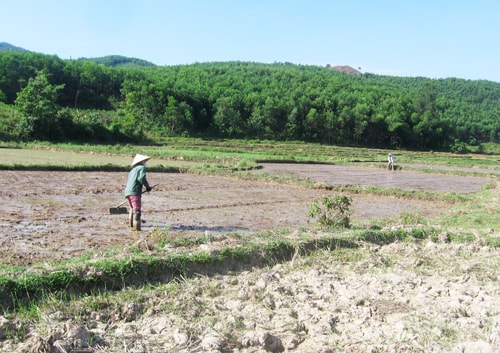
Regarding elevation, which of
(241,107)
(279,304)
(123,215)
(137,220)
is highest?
(241,107)

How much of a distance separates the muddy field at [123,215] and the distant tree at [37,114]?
1731cm

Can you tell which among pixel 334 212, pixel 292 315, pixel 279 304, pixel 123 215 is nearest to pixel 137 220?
pixel 123 215

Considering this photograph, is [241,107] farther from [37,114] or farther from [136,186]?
[136,186]

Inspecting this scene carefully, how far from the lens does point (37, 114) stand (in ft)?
107

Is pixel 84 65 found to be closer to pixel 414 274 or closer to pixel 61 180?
pixel 61 180

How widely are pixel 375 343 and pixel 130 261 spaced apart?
298 cm

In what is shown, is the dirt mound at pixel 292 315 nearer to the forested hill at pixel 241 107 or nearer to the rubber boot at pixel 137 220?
the rubber boot at pixel 137 220

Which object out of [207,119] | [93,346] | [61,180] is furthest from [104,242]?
[207,119]

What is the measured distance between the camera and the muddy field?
738 centimetres

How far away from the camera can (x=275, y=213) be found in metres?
11.8

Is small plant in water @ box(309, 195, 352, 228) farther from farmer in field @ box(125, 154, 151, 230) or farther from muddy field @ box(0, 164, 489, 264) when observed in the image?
farmer in field @ box(125, 154, 151, 230)

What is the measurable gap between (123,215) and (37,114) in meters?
26.4

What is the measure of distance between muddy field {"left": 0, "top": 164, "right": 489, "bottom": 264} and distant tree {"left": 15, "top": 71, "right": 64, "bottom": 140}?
17.3 metres

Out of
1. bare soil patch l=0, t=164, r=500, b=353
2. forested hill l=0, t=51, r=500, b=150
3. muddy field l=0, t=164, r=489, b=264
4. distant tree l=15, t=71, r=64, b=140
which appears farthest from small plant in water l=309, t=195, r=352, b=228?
forested hill l=0, t=51, r=500, b=150
